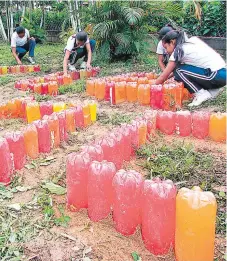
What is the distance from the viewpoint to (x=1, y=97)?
573 cm

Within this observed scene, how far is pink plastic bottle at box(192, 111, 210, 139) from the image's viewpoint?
3760 mm

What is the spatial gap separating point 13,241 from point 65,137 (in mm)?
1646

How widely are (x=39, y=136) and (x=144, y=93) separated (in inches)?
81.9

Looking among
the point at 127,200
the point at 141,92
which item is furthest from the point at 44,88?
the point at 127,200

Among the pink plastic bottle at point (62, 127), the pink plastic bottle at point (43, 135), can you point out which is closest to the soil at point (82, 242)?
the pink plastic bottle at point (43, 135)

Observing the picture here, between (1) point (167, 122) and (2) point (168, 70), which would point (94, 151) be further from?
(2) point (168, 70)

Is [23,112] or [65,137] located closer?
[65,137]

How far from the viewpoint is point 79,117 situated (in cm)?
400

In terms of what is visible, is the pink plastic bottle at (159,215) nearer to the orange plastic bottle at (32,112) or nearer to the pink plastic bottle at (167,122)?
the pink plastic bottle at (167,122)

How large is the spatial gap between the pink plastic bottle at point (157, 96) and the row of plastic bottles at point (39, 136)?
3.11 feet

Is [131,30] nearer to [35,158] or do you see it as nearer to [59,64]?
[59,64]

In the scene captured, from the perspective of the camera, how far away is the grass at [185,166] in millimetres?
2764

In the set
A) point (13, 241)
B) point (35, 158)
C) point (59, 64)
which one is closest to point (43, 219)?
point (13, 241)

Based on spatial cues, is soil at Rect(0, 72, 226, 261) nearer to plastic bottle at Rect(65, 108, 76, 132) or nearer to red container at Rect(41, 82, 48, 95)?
plastic bottle at Rect(65, 108, 76, 132)
